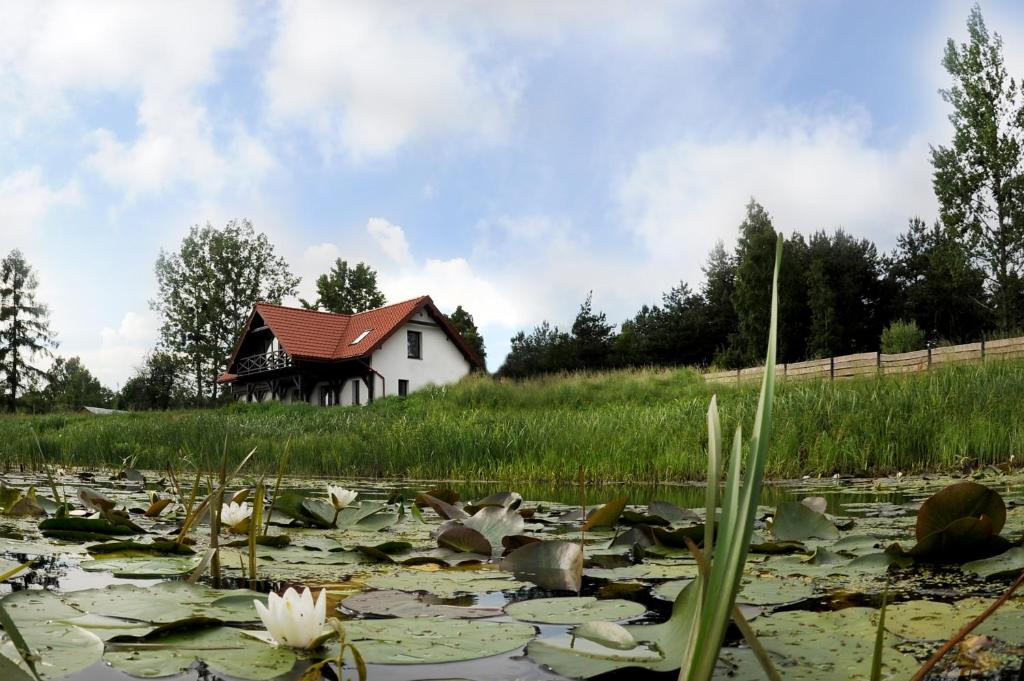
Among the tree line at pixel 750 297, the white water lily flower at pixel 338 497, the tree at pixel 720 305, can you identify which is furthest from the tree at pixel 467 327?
the white water lily flower at pixel 338 497

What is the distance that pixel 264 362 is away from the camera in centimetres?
2914

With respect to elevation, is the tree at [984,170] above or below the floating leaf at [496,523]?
above

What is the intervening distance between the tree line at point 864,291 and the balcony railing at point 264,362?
1454cm

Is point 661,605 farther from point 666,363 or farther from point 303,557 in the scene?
point 666,363

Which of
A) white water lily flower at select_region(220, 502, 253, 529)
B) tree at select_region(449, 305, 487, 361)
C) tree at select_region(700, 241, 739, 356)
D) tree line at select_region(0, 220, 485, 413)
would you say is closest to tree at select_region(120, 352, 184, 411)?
tree line at select_region(0, 220, 485, 413)

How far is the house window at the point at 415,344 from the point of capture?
27672mm

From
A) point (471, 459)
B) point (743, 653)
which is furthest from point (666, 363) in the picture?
point (743, 653)

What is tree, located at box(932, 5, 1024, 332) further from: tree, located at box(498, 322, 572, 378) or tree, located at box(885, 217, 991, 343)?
tree, located at box(498, 322, 572, 378)

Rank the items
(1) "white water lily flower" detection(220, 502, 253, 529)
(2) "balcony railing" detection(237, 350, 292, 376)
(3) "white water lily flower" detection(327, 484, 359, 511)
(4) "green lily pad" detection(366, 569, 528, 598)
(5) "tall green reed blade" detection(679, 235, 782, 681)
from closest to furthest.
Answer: (5) "tall green reed blade" detection(679, 235, 782, 681), (4) "green lily pad" detection(366, 569, 528, 598), (1) "white water lily flower" detection(220, 502, 253, 529), (3) "white water lily flower" detection(327, 484, 359, 511), (2) "balcony railing" detection(237, 350, 292, 376)

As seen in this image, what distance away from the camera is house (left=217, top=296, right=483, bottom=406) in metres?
26.4

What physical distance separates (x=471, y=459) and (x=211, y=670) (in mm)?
5884

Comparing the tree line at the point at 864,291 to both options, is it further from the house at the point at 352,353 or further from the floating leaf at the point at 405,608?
the floating leaf at the point at 405,608

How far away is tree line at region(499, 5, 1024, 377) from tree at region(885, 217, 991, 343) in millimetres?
55

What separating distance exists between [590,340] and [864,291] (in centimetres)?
1303
